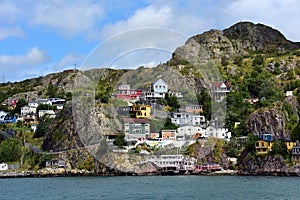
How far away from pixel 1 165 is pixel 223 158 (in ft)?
83.6

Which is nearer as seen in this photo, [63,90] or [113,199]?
[113,199]

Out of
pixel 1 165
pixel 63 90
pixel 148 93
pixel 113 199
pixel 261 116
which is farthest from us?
pixel 63 90

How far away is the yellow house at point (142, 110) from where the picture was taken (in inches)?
2456

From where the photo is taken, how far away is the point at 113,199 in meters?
32.1

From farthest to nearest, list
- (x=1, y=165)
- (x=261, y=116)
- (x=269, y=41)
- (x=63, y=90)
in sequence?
(x=269, y=41), (x=63, y=90), (x=1, y=165), (x=261, y=116)

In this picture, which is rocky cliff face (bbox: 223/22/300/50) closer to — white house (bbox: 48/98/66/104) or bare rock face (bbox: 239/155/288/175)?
white house (bbox: 48/98/66/104)

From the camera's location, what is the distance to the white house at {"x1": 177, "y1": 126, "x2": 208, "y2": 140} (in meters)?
59.9

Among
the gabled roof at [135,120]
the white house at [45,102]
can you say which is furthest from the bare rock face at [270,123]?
the white house at [45,102]

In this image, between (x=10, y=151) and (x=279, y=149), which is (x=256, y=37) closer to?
(x=279, y=149)

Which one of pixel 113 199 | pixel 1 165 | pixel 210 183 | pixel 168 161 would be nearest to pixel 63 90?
pixel 1 165

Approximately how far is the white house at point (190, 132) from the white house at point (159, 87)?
12385mm

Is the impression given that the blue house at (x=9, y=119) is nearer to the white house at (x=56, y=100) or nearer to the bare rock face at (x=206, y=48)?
the white house at (x=56, y=100)

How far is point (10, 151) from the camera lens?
211ft

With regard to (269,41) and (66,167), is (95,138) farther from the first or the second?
(269,41)
